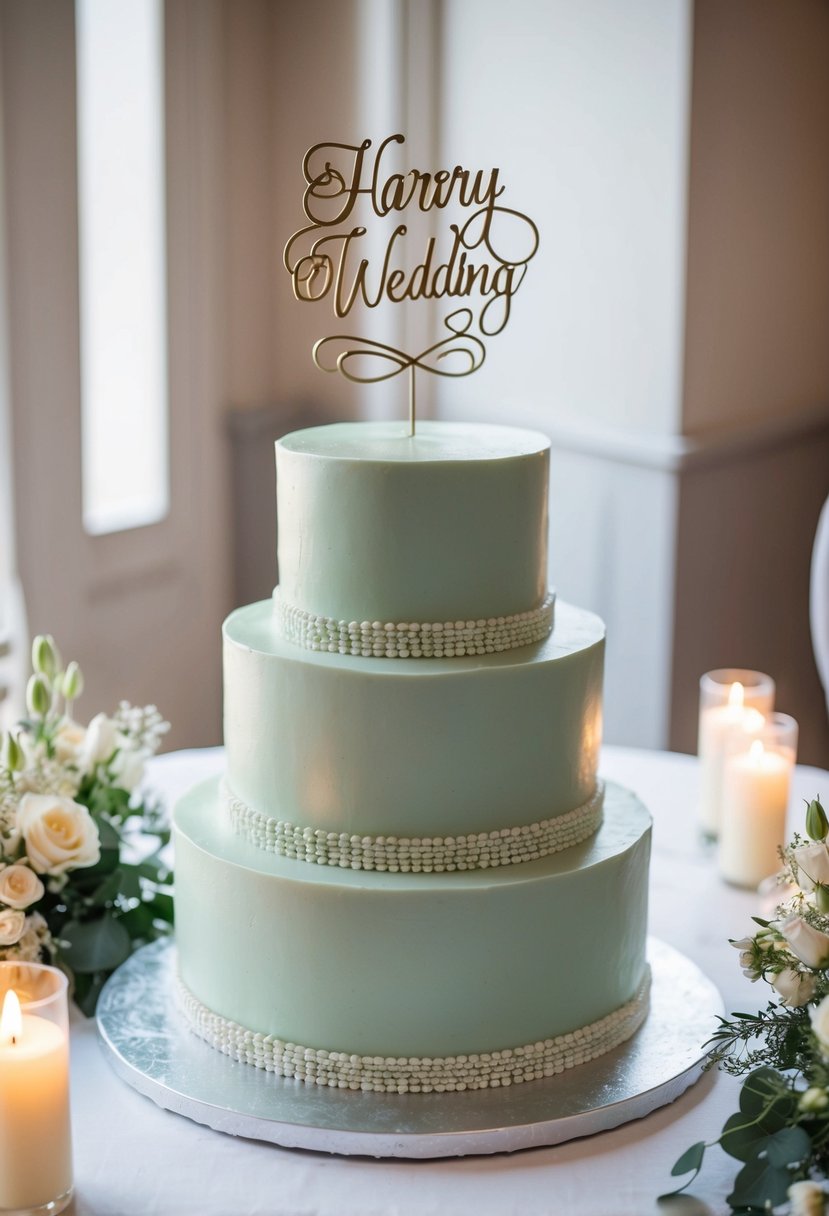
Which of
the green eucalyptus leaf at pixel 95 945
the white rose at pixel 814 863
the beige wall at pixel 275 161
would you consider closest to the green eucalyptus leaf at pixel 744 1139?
the white rose at pixel 814 863

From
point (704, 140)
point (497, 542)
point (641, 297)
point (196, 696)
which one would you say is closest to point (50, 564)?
point (196, 696)

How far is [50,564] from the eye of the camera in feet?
11.3

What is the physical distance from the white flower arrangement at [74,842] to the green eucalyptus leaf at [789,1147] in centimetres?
85

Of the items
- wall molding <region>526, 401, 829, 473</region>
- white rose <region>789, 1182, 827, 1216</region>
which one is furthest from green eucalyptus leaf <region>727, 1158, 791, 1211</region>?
wall molding <region>526, 401, 829, 473</region>

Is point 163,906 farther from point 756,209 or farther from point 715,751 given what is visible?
point 756,209

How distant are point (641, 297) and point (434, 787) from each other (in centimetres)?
202

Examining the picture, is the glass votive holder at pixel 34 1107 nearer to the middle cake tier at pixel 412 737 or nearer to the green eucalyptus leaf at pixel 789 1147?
the middle cake tier at pixel 412 737

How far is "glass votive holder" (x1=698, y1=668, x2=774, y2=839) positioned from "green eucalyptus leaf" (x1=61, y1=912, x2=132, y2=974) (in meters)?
0.92

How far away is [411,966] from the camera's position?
1609 mm

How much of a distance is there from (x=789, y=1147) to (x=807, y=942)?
0.60 ft

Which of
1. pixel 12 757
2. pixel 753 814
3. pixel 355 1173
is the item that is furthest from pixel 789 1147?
pixel 12 757

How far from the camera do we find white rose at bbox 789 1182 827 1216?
3.96ft

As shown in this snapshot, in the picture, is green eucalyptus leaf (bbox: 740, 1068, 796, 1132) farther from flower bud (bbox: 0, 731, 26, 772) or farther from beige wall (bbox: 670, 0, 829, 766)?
beige wall (bbox: 670, 0, 829, 766)

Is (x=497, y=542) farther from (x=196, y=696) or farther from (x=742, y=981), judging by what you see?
(x=196, y=696)
